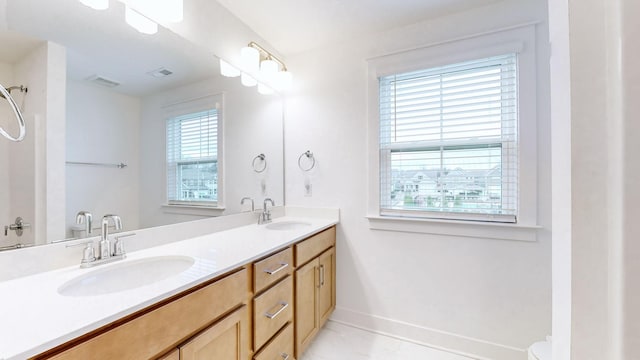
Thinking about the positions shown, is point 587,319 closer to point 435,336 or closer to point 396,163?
point 396,163

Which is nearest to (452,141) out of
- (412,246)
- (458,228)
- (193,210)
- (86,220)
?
(458,228)

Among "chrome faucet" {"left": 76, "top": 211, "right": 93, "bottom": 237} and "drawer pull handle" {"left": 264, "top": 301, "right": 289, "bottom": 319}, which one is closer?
"chrome faucet" {"left": 76, "top": 211, "right": 93, "bottom": 237}

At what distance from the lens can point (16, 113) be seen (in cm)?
95

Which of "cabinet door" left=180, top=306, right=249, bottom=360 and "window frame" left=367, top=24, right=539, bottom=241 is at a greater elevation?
"window frame" left=367, top=24, right=539, bottom=241

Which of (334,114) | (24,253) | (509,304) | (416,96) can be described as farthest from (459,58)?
(24,253)

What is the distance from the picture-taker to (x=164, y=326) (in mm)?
855

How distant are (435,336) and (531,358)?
0.67m

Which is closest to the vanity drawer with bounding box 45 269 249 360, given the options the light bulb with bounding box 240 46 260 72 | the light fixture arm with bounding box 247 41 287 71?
the light bulb with bounding box 240 46 260 72

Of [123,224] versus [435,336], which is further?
[435,336]

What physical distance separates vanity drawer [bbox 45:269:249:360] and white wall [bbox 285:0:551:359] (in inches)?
49.5

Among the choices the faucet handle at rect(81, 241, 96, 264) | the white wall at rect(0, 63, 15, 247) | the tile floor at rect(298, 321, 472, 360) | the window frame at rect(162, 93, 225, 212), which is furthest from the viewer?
the tile floor at rect(298, 321, 472, 360)

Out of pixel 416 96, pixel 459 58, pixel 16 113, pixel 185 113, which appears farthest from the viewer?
pixel 416 96

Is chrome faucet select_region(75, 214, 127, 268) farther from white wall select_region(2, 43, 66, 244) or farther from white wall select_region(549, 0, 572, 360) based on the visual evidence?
white wall select_region(549, 0, 572, 360)

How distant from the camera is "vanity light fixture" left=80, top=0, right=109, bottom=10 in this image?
1193 mm
